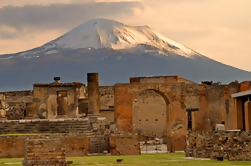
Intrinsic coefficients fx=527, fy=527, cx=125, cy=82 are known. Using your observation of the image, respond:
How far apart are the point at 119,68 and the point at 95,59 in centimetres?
821

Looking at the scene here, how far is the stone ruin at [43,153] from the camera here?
13.0 m

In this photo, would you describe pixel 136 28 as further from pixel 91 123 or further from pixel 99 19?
pixel 91 123

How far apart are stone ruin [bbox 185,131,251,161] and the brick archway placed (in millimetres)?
8879

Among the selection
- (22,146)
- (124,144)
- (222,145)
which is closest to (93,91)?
(124,144)

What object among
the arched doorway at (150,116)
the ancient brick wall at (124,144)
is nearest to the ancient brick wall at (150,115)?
the arched doorway at (150,116)

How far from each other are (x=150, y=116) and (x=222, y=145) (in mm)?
21363

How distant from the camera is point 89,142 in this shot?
2347cm

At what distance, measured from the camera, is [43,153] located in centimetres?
1302

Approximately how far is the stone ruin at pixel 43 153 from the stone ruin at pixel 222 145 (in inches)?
249

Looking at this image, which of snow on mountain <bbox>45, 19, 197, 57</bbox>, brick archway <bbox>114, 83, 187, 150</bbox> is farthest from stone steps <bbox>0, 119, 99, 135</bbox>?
snow on mountain <bbox>45, 19, 197, 57</bbox>

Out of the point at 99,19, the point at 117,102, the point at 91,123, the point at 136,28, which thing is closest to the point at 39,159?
the point at 91,123

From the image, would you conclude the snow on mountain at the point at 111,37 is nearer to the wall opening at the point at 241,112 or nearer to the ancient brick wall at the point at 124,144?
the wall opening at the point at 241,112

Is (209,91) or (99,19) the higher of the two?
(99,19)

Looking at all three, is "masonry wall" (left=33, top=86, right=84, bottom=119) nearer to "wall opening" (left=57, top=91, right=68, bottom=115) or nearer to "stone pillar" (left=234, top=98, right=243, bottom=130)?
"wall opening" (left=57, top=91, right=68, bottom=115)
